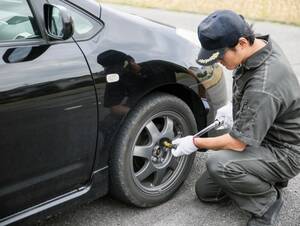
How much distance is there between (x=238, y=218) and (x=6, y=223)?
1439mm

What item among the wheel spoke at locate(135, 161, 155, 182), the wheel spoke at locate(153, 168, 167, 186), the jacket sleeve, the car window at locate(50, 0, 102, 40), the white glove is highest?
the car window at locate(50, 0, 102, 40)

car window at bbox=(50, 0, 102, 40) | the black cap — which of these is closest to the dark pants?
the black cap

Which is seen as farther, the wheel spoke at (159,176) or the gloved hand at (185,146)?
the wheel spoke at (159,176)

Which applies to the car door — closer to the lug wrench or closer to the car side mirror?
the car side mirror

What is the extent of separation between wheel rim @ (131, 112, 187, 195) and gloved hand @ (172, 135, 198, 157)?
0.11 meters

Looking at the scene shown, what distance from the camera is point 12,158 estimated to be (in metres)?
2.29

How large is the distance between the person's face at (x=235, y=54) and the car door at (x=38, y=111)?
720mm

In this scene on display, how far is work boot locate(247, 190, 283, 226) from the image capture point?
288 cm

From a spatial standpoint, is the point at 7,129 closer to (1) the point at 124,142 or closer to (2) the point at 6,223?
(2) the point at 6,223

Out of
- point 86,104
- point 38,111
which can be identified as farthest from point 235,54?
point 38,111

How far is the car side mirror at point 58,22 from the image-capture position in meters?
2.31

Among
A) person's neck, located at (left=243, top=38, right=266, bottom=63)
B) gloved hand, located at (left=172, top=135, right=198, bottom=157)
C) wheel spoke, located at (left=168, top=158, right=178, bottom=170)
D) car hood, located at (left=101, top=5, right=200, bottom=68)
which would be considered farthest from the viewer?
wheel spoke, located at (left=168, top=158, right=178, bottom=170)

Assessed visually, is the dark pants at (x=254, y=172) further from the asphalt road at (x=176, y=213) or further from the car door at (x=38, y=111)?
the car door at (x=38, y=111)

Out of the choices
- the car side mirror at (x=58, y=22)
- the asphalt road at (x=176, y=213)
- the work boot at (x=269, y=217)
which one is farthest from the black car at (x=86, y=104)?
the work boot at (x=269, y=217)
